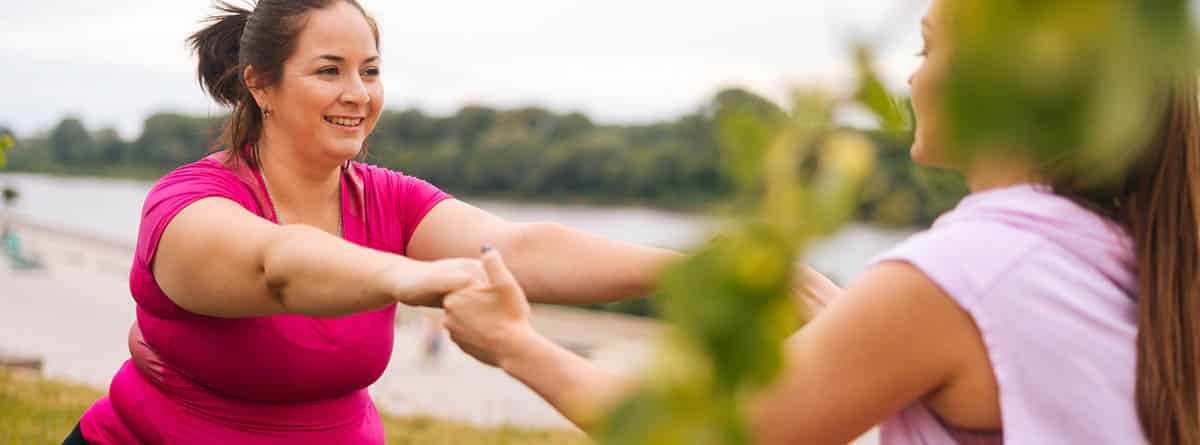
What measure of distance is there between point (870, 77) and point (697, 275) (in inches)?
5.1

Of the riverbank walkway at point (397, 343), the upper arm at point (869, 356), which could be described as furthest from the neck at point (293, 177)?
the riverbank walkway at point (397, 343)

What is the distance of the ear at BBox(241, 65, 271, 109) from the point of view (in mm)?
3369

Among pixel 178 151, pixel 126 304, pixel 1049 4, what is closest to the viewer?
pixel 1049 4

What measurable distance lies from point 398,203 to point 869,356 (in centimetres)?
192

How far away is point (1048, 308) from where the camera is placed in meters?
1.78

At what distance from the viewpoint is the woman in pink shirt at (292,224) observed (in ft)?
9.53

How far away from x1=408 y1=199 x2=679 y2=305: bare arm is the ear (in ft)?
1.98

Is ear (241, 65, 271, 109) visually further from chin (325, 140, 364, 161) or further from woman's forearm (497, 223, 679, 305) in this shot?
woman's forearm (497, 223, 679, 305)

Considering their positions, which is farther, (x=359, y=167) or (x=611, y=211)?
(x=611, y=211)

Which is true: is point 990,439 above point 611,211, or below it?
above

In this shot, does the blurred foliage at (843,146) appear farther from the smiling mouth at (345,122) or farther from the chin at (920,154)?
the smiling mouth at (345,122)

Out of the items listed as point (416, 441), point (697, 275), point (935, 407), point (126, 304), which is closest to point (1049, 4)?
point (697, 275)

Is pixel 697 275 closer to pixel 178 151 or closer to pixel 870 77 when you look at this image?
pixel 870 77

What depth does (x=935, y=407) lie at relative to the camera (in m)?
1.88
